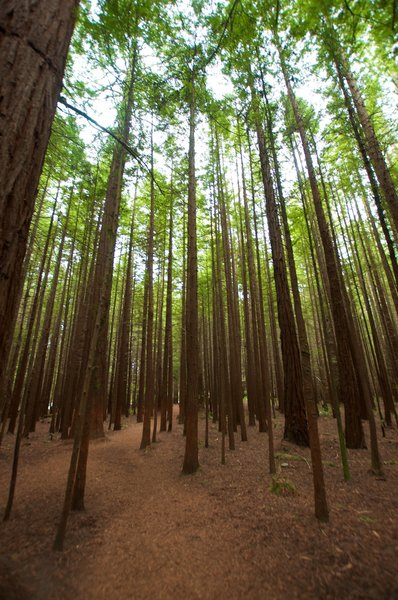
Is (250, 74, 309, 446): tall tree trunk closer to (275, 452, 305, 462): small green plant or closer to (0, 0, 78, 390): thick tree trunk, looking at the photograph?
(275, 452, 305, 462): small green plant

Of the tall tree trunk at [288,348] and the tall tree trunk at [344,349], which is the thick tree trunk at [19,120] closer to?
the tall tree trunk at [344,349]

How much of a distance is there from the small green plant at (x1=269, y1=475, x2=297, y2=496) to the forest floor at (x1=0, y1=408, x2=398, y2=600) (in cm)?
9

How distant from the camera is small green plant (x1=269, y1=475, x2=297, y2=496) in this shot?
4344 millimetres

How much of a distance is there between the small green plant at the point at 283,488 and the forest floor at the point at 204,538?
93 mm

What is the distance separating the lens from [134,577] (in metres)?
2.74

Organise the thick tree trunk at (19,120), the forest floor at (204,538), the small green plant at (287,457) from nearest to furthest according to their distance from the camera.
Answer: the thick tree trunk at (19,120) < the forest floor at (204,538) < the small green plant at (287,457)

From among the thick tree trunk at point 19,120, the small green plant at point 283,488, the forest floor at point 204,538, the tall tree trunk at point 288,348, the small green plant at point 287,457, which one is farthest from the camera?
the tall tree trunk at point 288,348

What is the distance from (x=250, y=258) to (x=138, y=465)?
6.66m

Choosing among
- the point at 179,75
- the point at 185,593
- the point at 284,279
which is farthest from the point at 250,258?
the point at 185,593

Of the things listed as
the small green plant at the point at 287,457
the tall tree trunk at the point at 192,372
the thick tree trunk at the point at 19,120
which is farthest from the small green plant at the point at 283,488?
the thick tree trunk at the point at 19,120

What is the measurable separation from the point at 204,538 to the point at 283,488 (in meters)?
1.73

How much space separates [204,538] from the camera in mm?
3371

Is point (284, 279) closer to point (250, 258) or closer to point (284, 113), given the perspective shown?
point (250, 258)

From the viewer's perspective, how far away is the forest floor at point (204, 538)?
2.49 m
